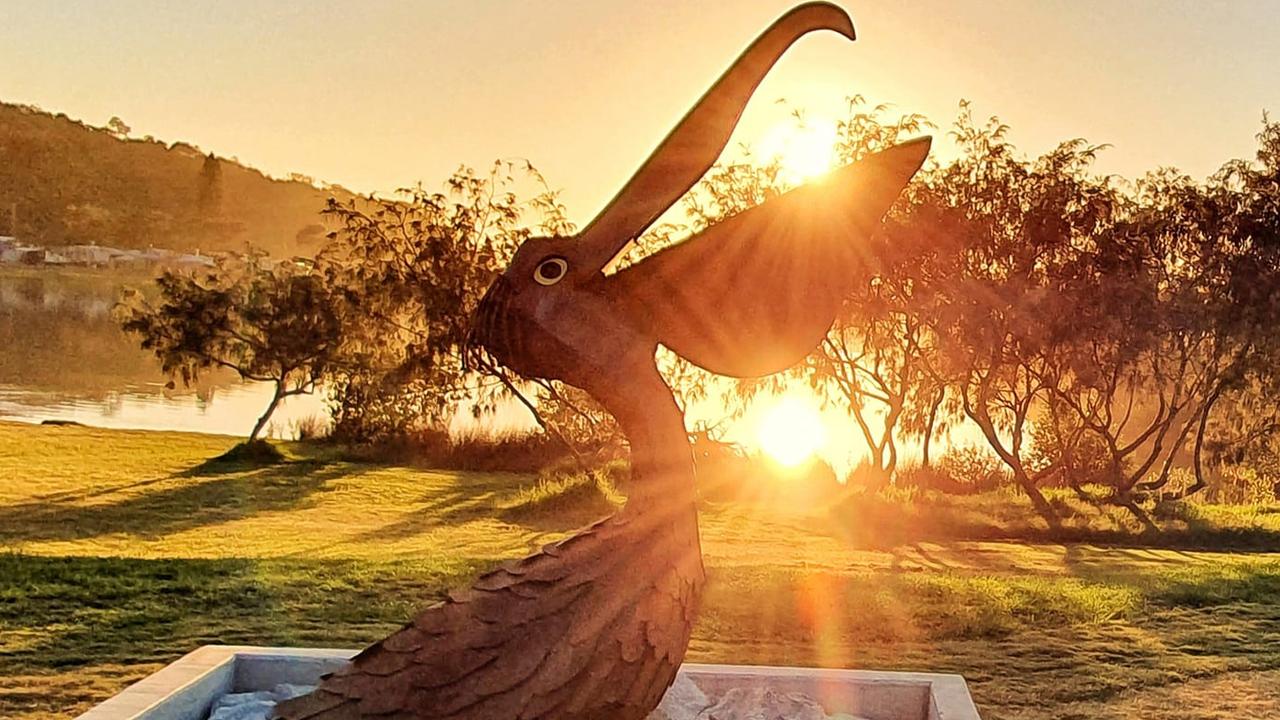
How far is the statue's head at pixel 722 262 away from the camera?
8.12ft

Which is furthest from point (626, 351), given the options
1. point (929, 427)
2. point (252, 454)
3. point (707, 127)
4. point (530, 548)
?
point (252, 454)

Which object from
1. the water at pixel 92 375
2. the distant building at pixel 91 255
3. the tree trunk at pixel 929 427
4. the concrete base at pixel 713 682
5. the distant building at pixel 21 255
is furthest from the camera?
the distant building at pixel 21 255

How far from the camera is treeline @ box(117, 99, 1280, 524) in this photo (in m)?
8.80

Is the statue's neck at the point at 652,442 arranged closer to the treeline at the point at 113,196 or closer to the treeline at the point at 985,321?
the treeline at the point at 985,321

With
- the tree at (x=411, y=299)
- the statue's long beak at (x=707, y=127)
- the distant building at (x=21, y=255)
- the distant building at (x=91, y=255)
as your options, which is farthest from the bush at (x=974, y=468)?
the distant building at (x=21, y=255)

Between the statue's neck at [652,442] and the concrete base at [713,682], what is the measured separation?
3.84 feet

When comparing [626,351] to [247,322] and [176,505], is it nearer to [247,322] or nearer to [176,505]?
[176,505]

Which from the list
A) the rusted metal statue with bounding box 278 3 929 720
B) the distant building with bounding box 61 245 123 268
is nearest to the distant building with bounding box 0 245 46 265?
the distant building with bounding box 61 245 123 268

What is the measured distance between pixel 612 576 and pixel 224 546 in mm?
6284

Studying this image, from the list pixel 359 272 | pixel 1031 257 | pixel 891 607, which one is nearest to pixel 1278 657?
pixel 891 607

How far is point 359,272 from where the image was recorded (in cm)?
980

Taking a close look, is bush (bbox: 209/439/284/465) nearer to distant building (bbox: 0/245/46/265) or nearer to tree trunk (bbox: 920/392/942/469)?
tree trunk (bbox: 920/392/942/469)

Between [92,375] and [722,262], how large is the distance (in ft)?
45.6

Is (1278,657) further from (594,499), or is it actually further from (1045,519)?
(594,499)
